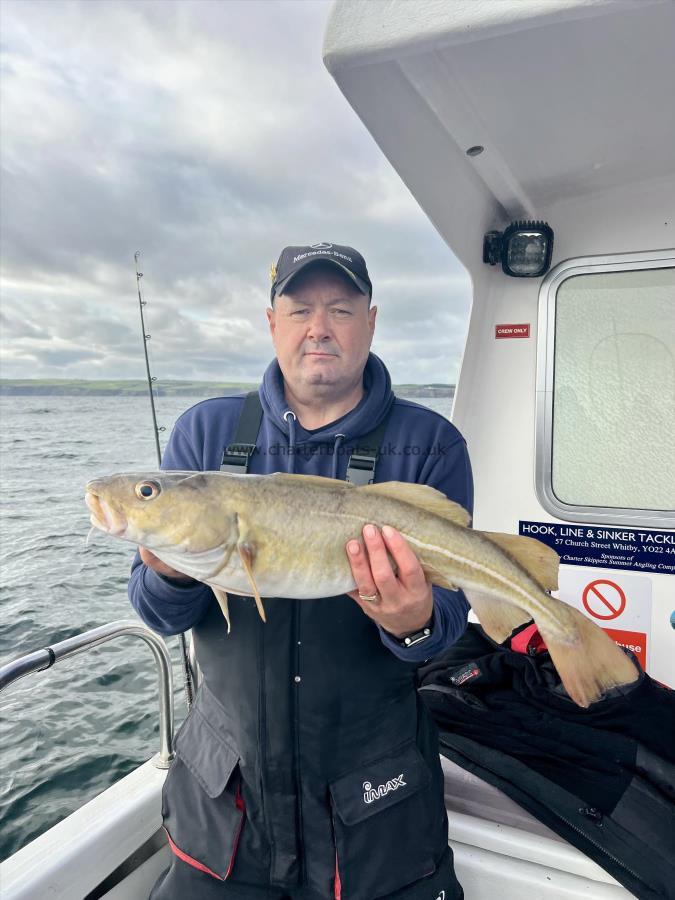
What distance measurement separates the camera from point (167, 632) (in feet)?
7.79

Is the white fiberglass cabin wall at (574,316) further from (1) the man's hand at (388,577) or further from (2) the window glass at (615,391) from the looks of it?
(1) the man's hand at (388,577)

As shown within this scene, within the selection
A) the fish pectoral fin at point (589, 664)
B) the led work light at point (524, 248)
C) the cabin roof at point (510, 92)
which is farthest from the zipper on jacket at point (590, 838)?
the led work light at point (524, 248)

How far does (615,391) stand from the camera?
4070 millimetres

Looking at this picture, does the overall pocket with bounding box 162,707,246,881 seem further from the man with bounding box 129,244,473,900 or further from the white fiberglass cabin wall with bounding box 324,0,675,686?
the white fiberglass cabin wall with bounding box 324,0,675,686

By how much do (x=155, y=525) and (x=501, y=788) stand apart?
6.56 ft

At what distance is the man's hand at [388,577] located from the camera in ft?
6.35

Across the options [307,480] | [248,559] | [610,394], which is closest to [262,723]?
[248,559]

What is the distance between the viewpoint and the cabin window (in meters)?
3.94

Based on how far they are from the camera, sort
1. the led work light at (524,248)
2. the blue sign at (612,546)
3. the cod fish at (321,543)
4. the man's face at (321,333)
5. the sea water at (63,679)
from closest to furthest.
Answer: the cod fish at (321,543), the man's face at (321,333), the blue sign at (612,546), the led work light at (524,248), the sea water at (63,679)

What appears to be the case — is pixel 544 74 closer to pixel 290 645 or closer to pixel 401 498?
pixel 401 498

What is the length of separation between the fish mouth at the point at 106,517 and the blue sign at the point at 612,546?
10.5ft

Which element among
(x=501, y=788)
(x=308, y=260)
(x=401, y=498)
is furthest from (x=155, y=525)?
(x=501, y=788)

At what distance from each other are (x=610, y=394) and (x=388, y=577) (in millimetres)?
2866

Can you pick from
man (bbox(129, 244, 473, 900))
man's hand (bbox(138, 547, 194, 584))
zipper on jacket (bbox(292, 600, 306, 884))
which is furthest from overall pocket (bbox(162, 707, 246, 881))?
man's hand (bbox(138, 547, 194, 584))
